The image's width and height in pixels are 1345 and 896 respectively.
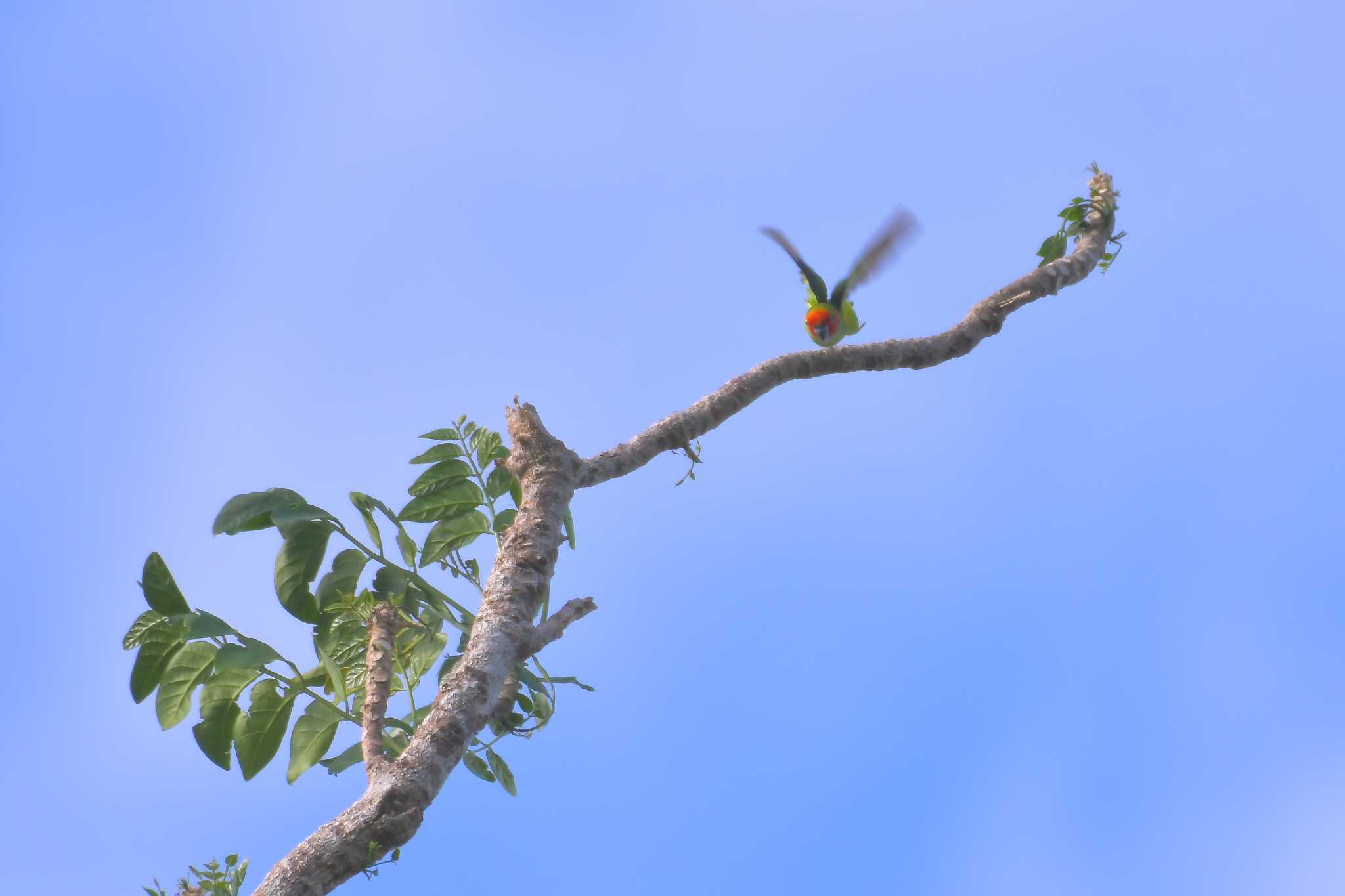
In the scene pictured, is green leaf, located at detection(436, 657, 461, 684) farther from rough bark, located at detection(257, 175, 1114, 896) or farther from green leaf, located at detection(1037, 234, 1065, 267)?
green leaf, located at detection(1037, 234, 1065, 267)

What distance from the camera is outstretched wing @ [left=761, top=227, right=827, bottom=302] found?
549 cm

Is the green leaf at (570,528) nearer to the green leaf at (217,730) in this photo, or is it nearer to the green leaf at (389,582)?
the green leaf at (389,582)

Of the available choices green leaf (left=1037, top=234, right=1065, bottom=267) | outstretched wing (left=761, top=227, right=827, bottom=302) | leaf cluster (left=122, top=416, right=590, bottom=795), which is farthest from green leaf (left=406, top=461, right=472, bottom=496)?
green leaf (left=1037, top=234, right=1065, bottom=267)

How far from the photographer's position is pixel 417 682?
3676 millimetres

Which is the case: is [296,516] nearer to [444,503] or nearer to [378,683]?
[444,503]

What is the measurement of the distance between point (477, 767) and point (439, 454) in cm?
129

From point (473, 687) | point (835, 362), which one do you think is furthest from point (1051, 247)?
point (473, 687)

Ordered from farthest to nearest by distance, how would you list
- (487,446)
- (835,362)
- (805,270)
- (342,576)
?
(805,270)
(835,362)
(487,446)
(342,576)

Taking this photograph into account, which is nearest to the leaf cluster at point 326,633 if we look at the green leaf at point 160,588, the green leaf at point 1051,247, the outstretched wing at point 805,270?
the green leaf at point 160,588

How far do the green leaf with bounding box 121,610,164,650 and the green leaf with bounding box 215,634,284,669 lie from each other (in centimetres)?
28

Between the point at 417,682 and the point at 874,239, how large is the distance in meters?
3.97

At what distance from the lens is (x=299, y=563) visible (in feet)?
12.3

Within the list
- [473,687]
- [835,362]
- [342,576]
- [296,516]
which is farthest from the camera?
[835,362]

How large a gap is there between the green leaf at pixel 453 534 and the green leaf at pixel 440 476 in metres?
0.15
